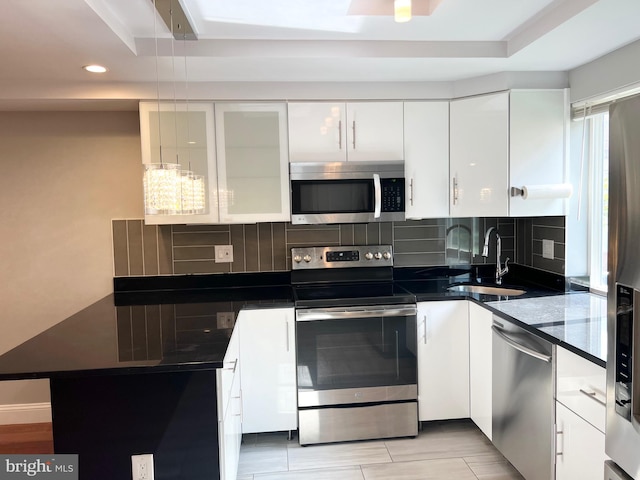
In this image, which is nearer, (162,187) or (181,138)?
(162,187)

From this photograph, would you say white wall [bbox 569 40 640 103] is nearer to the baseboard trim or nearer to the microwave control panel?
the microwave control panel

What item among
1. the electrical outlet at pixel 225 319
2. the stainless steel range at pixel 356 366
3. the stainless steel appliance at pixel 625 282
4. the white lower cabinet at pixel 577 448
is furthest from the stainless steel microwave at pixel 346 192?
the stainless steel appliance at pixel 625 282

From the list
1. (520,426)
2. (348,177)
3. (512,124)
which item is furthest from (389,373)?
(512,124)

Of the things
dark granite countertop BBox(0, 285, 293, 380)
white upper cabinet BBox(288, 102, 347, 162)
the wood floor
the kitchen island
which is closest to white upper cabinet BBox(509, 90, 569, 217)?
white upper cabinet BBox(288, 102, 347, 162)

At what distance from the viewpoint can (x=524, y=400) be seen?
7.16 feet

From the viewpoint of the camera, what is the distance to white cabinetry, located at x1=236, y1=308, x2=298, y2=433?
2.66 meters

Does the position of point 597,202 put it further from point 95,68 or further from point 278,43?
point 95,68

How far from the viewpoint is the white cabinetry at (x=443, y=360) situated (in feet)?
9.07

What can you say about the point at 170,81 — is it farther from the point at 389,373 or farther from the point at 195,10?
the point at 389,373

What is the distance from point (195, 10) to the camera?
1963 millimetres

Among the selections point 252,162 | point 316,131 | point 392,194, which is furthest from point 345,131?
point 252,162

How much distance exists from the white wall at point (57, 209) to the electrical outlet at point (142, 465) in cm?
157

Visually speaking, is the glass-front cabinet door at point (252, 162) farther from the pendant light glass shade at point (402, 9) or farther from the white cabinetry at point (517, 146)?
the pendant light glass shade at point (402, 9)

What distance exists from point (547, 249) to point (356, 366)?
1419mm
